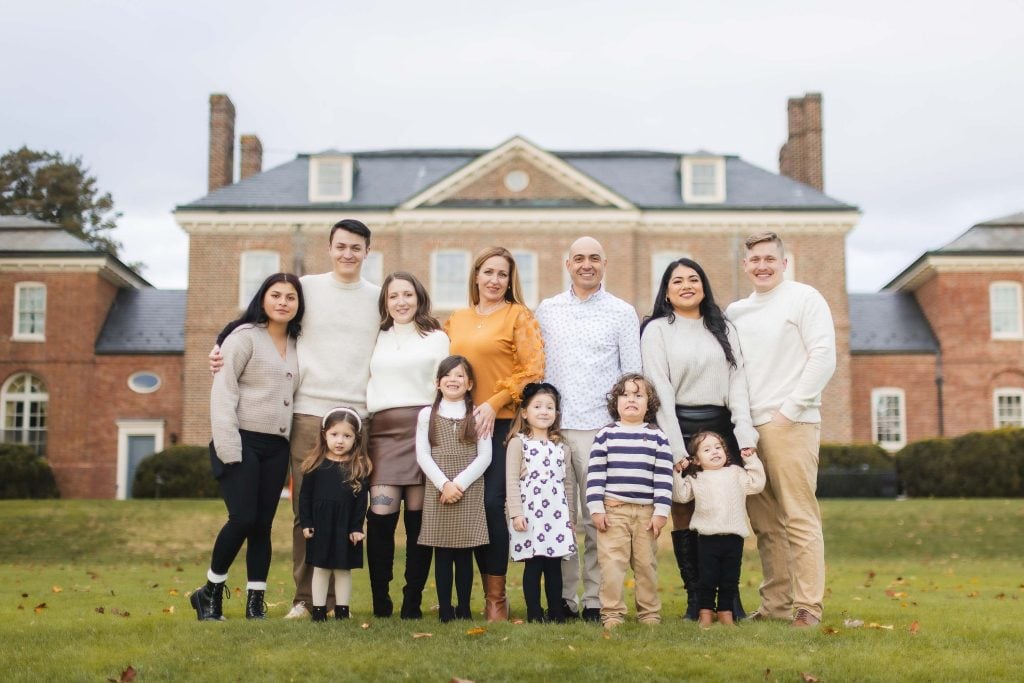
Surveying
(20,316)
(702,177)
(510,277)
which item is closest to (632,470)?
(510,277)

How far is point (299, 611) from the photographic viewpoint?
652 cm

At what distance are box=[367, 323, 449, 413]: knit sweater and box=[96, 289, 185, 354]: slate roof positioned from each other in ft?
73.9

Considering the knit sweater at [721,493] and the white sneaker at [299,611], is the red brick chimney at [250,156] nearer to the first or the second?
the white sneaker at [299,611]

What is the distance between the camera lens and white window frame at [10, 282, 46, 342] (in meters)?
27.1

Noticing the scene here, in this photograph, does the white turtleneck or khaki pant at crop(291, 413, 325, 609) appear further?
khaki pant at crop(291, 413, 325, 609)

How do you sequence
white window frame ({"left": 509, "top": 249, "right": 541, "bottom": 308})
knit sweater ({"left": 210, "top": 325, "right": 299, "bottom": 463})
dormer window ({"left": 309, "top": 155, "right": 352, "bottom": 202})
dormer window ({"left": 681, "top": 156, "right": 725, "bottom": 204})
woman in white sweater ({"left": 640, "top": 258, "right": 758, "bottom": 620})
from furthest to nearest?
dormer window ({"left": 309, "top": 155, "right": 352, "bottom": 202}), dormer window ({"left": 681, "top": 156, "right": 725, "bottom": 204}), white window frame ({"left": 509, "top": 249, "right": 541, "bottom": 308}), woman in white sweater ({"left": 640, "top": 258, "right": 758, "bottom": 620}), knit sweater ({"left": 210, "top": 325, "right": 299, "bottom": 463})

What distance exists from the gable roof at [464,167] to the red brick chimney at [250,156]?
5.61 feet

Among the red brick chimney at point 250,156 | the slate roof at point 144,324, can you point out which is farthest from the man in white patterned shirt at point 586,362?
the red brick chimney at point 250,156

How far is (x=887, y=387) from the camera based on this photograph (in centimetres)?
2794

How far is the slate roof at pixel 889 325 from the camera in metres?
28.1

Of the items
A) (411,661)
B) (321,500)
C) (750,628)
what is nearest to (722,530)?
(750,628)

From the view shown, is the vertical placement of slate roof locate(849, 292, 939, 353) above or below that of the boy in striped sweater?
above

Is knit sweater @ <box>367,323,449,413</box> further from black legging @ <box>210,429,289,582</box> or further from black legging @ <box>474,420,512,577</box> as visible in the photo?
black legging @ <box>210,429,289,582</box>

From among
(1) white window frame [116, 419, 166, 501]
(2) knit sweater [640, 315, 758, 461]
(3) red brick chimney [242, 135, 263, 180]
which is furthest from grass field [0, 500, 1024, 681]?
(3) red brick chimney [242, 135, 263, 180]
